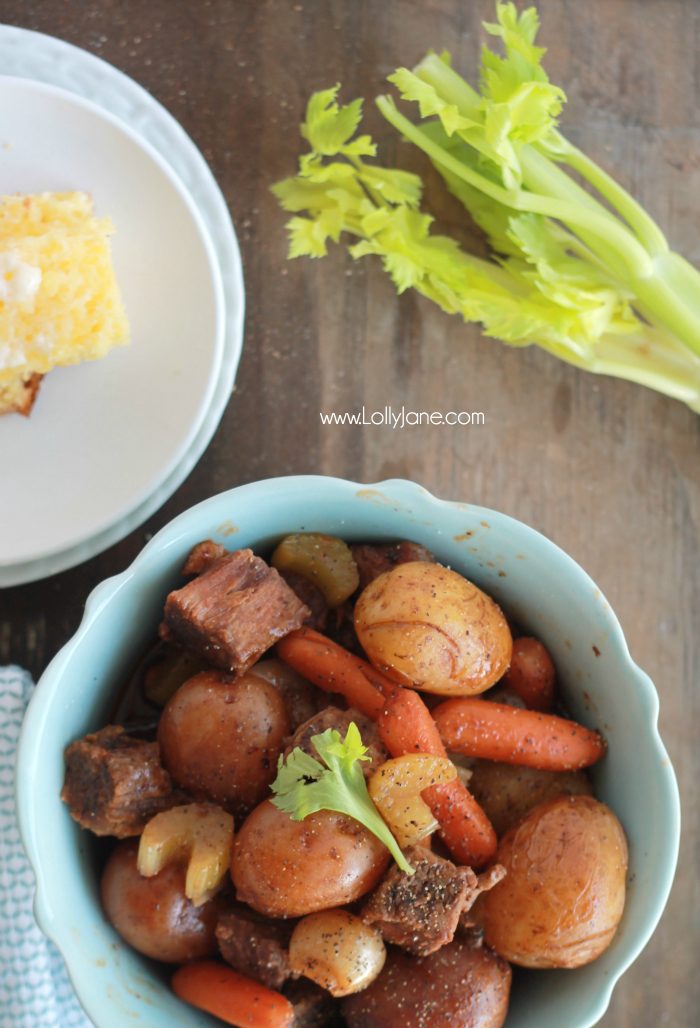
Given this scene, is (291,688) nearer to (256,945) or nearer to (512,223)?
(256,945)

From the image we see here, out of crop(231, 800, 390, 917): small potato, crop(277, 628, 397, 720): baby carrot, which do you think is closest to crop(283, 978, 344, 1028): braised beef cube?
crop(231, 800, 390, 917): small potato

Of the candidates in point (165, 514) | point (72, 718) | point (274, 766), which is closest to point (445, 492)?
point (165, 514)

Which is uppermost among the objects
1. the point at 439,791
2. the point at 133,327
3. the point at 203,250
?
the point at 203,250

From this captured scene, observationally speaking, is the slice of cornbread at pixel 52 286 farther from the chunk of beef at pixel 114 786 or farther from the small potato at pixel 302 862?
the small potato at pixel 302 862

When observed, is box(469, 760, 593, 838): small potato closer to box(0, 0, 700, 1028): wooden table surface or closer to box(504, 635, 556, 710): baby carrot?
box(504, 635, 556, 710): baby carrot

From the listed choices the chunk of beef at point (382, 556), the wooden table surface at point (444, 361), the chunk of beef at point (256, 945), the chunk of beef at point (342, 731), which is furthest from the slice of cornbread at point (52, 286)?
the chunk of beef at point (256, 945)

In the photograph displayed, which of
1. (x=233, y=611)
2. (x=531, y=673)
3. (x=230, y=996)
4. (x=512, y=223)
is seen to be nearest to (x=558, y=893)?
(x=531, y=673)
